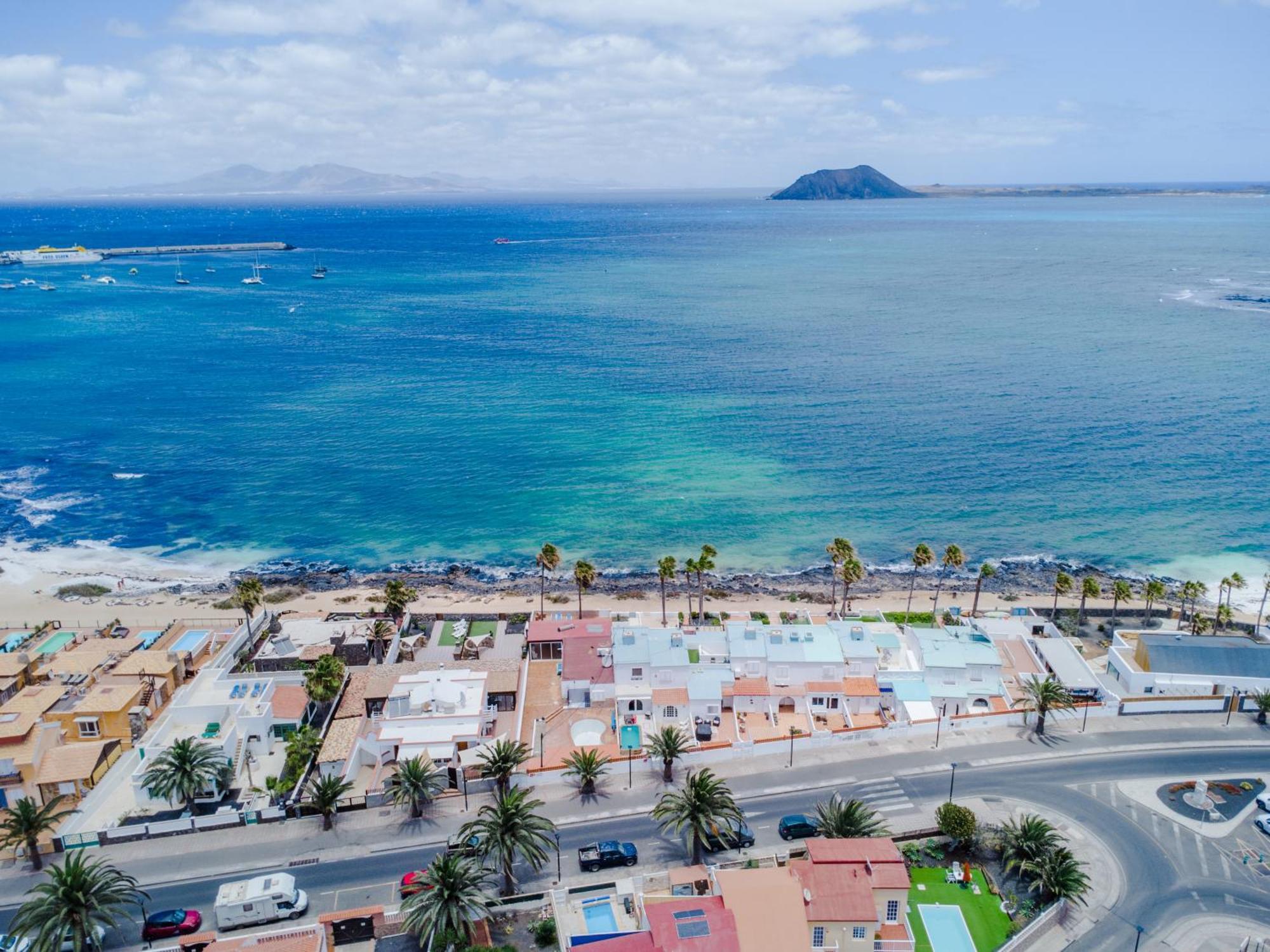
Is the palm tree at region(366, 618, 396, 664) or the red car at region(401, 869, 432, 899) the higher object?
the palm tree at region(366, 618, 396, 664)

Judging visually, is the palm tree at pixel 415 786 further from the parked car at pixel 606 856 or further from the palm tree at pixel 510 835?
the parked car at pixel 606 856

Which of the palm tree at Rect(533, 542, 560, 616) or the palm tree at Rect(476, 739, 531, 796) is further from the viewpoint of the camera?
the palm tree at Rect(533, 542, 560, 616)

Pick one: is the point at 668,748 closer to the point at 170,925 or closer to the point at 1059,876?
the point at 1059,876

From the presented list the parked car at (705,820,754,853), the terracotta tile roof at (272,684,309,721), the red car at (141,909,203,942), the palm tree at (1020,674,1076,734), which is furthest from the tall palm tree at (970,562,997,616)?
the red car at (141,909,203,942)

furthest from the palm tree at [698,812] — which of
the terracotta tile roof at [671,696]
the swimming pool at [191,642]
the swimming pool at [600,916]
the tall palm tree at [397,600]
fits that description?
the swimming pool at [191,642]

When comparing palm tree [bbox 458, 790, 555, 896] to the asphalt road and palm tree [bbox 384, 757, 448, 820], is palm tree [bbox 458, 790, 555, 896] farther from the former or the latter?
palm tree [bbox 384, 757, 448, 820]

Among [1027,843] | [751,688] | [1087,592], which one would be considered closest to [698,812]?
[751,688]
